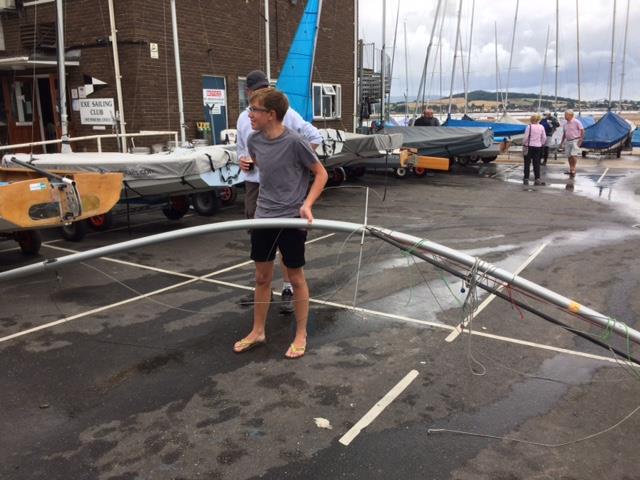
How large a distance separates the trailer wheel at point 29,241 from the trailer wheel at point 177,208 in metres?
2.77

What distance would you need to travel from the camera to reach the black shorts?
→ 4324 mm

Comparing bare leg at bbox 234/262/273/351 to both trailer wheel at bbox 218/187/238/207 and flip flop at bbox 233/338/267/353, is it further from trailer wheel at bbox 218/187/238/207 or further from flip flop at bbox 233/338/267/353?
trailer wheel at bbox 218/187/238/207

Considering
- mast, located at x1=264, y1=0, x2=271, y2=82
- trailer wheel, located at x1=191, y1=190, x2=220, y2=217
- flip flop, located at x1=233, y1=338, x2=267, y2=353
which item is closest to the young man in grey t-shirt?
flip flop, located at x1=233, y1=338, x2=267, y2=353

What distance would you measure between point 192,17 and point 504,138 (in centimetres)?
1426

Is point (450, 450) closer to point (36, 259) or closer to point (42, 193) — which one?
point (42, 193)

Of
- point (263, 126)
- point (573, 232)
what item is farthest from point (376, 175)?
point (263, 126)

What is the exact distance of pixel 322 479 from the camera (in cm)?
309

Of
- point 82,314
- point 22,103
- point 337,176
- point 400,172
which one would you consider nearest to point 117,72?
point 22,103

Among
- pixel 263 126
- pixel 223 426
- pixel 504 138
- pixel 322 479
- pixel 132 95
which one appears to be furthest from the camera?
pixel 504 138

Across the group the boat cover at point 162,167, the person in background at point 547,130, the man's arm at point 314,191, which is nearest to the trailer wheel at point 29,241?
the boat cover at point 162,167

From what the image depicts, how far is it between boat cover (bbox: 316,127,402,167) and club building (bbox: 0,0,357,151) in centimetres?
423

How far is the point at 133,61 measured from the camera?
41.6 ft

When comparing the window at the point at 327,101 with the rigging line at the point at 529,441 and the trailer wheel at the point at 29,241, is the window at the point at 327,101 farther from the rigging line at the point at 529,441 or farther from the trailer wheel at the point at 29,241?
the rigging line at the point at 529,441

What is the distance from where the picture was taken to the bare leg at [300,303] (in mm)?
4473
